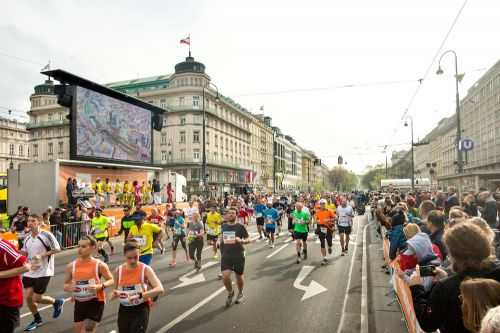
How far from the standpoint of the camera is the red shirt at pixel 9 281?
4059 mm

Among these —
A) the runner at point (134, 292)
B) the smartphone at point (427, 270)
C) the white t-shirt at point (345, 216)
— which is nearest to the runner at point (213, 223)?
the white t-shirt at point (345, 216)

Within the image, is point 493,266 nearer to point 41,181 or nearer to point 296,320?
point 296,320

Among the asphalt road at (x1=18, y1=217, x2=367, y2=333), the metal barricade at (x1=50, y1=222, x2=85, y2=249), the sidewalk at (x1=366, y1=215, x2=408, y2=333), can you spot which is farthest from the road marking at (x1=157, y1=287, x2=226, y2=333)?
the metal barricade at (x1=50, y1=222, x2=85, y2=249)

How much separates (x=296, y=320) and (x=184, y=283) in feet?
12.1

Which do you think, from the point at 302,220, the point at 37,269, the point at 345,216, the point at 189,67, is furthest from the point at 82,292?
the point at 189,67

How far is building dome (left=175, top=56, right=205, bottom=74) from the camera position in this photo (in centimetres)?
6376

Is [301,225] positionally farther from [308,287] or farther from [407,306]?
[407,306]

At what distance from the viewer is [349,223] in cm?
1235

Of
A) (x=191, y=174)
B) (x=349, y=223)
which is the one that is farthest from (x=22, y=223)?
(x=191, y=174)

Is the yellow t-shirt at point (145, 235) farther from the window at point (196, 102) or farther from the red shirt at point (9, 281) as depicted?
the window at point (196, 102)

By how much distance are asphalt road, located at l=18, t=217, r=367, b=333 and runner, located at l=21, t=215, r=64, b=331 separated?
1.00ft

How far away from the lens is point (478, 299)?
2.01 m

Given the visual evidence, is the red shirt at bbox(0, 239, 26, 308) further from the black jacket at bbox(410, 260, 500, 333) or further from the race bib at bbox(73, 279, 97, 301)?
the black jacket at bbox(410, 260, 500, 333)

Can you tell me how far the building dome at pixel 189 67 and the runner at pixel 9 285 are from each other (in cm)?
6230
